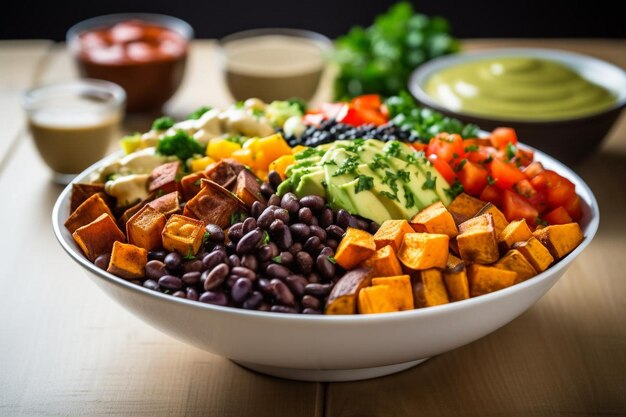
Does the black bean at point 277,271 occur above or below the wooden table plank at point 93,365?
above

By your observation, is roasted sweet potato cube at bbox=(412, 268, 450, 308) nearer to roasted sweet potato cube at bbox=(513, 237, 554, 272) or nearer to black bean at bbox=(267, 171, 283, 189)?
roasted sweet potato cube at bbox=(513, 237, 554, 272)

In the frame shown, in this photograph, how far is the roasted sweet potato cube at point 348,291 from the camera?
2.02 meters

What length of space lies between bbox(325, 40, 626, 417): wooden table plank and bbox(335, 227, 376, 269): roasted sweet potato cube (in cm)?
39

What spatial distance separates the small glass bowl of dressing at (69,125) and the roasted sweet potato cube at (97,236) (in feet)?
4.69

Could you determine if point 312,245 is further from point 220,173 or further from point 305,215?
point 220,173

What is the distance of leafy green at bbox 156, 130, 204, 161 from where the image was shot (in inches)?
111

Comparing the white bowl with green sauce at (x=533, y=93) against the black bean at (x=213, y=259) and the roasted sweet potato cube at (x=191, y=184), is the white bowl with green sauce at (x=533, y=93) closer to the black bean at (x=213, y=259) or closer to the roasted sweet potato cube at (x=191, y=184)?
the roasted sweet potato cube at (x=191, y=184)

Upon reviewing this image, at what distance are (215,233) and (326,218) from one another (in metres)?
0.32

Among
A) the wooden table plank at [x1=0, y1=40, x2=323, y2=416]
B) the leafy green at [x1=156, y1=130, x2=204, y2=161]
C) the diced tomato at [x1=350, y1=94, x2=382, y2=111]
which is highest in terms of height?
the leafy green at [x1=156, y1=130, x2=204, y2=161]

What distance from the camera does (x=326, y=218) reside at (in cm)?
232

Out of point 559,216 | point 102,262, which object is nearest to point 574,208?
point 559,216

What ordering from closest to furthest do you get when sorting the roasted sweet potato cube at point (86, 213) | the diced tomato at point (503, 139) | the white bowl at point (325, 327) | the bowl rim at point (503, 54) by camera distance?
1. the white bowl at point (325, 327)
2. the roasted sweet potato cube at point (86, 213)
3. the diced tomato at point (503, 139)
4. the bowl rim at point (503, 54)

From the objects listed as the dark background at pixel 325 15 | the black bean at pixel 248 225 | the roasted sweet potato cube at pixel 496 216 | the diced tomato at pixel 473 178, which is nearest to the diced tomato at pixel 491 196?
the diced tomato at pixel 473 178

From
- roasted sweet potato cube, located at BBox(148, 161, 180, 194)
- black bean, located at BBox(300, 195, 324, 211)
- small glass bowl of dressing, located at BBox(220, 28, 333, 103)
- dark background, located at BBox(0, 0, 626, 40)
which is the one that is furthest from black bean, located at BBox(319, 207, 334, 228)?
dark background, located at BBox(0, 0, 626, 40)
